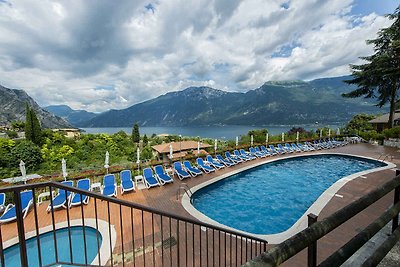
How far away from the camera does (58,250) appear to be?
5.14 m

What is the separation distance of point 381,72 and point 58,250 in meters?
24.8

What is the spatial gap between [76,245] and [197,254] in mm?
3564

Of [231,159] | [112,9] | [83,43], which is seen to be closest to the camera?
[112,9]

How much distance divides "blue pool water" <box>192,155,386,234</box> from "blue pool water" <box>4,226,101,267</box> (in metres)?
3.88

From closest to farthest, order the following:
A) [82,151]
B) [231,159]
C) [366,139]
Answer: [231,159] < [82,151] < [366,139]

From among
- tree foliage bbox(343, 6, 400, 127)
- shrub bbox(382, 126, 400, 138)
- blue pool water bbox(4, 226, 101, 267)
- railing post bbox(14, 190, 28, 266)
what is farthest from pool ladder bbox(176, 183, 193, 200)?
shrub bbox(382, 126, 400, 138)

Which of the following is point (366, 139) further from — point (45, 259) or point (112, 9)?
point (45, 259)

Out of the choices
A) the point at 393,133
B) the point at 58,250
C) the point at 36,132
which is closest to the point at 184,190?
the point at 58,250

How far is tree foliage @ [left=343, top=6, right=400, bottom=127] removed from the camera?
655 inches

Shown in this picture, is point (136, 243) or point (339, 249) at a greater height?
point (339, 249)

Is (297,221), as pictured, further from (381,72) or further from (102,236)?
(381,72)

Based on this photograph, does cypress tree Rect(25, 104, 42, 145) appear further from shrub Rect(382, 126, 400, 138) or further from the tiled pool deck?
shrub Rect(382, 126, 400, 138)

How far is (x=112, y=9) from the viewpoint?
25.2ft

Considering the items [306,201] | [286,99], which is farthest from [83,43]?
[286,99]
